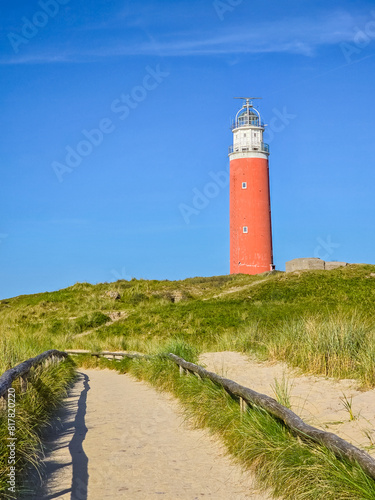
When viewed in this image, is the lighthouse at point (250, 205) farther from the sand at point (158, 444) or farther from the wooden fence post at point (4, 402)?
the wooden fence post at point (4, 402)

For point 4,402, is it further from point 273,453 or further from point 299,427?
point 299,427

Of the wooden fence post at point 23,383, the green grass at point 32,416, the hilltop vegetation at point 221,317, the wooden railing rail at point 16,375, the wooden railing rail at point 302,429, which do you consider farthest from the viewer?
the hilltop vegetation at point 221,317

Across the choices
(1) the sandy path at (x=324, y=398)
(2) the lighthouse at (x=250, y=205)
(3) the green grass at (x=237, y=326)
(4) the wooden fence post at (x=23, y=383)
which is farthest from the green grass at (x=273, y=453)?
(2) the lighthouse at (x=250, y=205)

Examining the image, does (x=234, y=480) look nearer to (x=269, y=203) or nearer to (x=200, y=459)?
(x=200, y=459)

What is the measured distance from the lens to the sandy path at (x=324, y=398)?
6.30 meters

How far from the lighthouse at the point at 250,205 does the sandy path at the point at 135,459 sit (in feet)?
121

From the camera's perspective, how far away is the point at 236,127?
49.7 metres

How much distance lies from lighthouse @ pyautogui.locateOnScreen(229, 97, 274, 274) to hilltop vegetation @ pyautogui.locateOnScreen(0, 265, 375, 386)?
7.88 feet

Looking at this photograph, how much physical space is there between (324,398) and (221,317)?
20.8 meters

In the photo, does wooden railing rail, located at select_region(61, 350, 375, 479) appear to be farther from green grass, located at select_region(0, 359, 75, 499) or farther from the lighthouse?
the lighthouse

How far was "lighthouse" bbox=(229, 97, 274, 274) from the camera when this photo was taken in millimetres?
46844

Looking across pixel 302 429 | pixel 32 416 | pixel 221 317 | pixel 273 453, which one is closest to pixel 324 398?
pixel 273 453

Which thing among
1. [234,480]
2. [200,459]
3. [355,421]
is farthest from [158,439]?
[355,421]

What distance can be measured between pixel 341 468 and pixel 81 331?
29.0 m
